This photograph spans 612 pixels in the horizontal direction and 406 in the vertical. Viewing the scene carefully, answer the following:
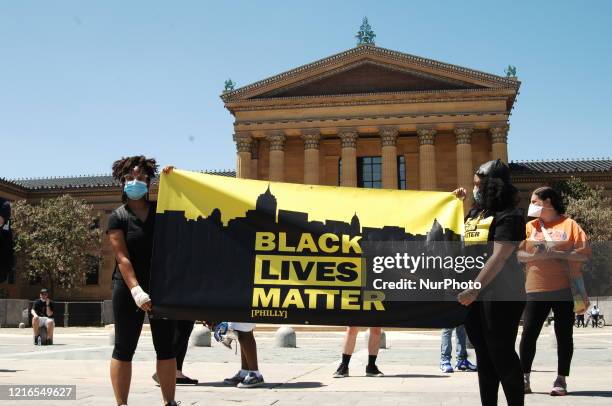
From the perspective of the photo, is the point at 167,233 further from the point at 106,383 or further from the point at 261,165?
the point at 261,165

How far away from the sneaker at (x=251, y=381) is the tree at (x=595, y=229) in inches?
1668

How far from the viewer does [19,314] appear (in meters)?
39.7

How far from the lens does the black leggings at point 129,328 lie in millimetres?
5574

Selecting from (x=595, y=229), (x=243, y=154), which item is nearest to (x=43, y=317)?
→ (x=243, y=154)

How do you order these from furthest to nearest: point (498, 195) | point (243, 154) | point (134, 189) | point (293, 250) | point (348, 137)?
point (243, 154) → point (348, 137) → point (293, 250) → point (134, 189) → point (498, 195)

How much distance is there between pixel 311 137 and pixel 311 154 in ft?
4.59

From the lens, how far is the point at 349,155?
180ft

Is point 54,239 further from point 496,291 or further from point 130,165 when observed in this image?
point 496,291

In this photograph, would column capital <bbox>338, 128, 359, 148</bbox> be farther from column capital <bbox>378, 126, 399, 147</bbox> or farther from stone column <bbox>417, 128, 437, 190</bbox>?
stone column <bbox>417, 128, 437, 190</bbox>

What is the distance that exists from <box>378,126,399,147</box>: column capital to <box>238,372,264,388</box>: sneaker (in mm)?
47506

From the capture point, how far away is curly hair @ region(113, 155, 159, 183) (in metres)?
6.01

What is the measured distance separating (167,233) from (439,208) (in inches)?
100

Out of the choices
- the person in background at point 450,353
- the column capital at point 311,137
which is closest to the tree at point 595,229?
the column capital at point 311,137

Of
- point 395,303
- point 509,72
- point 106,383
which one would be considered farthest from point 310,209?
point 509,72
